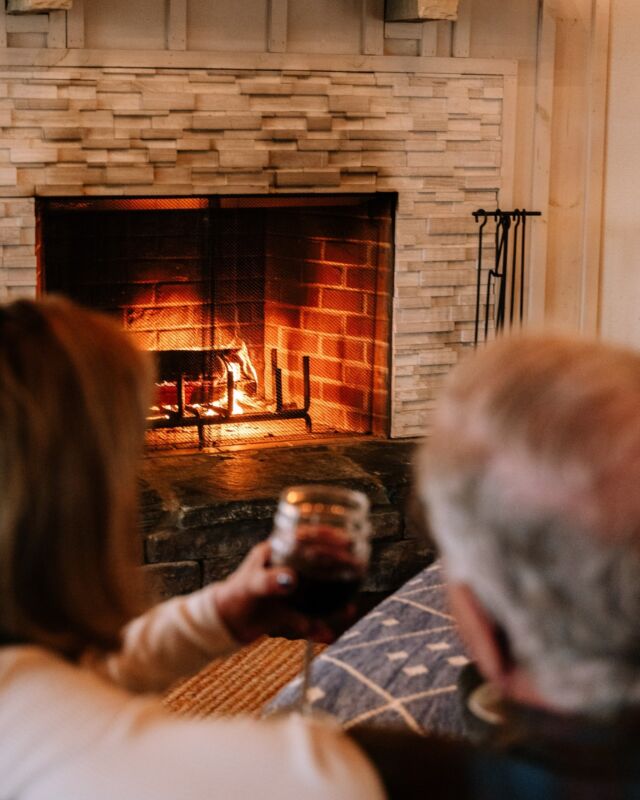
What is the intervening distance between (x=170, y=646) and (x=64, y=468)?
0.41 meters

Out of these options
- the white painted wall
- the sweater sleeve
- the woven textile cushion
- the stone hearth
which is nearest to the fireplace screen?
the stone hearth

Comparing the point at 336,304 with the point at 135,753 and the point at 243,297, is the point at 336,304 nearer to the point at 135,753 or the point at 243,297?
the point at 243,297

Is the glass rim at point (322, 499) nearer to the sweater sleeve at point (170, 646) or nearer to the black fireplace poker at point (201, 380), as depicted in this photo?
the sweater sleeve at point (170, 646)

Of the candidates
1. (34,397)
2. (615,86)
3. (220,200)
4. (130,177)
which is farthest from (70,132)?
(34,397)

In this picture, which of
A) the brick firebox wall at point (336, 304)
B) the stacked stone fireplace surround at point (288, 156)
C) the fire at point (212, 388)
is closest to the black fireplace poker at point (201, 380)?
the fire at point (212, 388)

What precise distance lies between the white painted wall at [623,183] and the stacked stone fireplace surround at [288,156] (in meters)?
0.39

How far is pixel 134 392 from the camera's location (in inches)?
36.4

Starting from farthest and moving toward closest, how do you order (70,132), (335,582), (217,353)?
(217,353) → (70,132) → (335,582)

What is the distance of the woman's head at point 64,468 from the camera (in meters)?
0.88

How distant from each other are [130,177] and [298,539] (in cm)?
235

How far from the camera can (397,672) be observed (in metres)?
1.40

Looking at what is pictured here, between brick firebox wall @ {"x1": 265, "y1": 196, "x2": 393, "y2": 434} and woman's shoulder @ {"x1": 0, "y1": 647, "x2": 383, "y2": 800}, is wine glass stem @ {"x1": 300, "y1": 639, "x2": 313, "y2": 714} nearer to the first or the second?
woman's shoulder @ {"x1": 0, "y1": 647, "x2": 383, "y2": 800}

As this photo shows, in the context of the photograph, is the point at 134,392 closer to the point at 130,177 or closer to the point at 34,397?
the point at 34,397

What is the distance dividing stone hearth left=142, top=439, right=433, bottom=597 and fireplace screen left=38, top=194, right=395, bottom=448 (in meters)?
0.17
